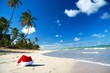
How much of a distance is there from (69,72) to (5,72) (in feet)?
10.3

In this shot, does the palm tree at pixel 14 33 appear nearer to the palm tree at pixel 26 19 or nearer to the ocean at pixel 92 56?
the palm tree at pixel 26 19

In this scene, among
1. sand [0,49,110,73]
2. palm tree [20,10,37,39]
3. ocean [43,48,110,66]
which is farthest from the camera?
palm tree [20,10,37,39]

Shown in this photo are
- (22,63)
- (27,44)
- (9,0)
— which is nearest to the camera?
(22,63)

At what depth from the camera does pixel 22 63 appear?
10555 millimetres

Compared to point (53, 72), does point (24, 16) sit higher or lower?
higher

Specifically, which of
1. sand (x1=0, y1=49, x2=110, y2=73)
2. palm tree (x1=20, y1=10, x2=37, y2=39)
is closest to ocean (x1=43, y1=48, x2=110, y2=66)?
sand (x1=0, y1=49, x2=110, y2=73)

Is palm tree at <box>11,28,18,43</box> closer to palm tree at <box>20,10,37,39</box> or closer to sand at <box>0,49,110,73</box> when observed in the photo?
palm tree at <box>20,10,37,39</box>

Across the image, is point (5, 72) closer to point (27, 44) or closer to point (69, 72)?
point (69, 72)

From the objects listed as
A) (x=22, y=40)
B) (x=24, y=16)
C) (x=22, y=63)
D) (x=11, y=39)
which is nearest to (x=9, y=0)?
(x=24, y=16)

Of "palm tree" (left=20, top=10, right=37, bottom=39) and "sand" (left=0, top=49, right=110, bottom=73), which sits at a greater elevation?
"palm tree" (left=20, top=10, right=37, bottom=39)

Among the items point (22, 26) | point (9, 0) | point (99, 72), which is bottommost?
point (99, 72)

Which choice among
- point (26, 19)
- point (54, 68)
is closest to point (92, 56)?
point (54, 68)

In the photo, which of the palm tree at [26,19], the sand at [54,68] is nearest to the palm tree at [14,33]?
the palm tree at [26,19]

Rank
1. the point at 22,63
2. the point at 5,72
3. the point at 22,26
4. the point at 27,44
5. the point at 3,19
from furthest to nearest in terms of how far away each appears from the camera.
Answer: the point at 27,44 → the point at 22,26 → the point at 3,19 → the point at 22,63 → the point at 5,72
